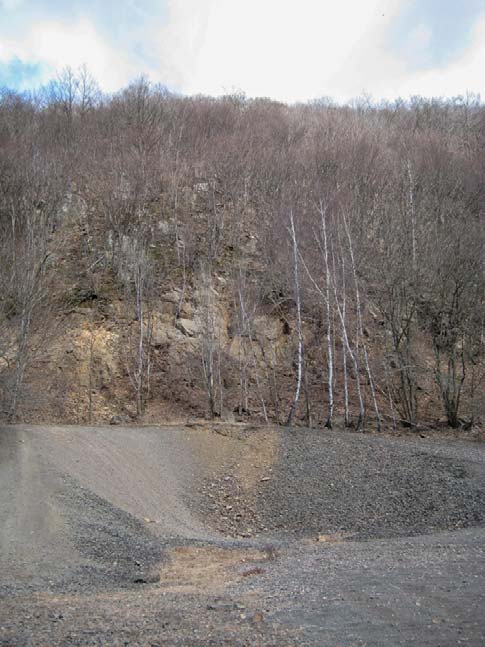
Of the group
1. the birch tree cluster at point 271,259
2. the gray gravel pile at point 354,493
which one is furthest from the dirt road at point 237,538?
the birch tree cluster at point 271,259

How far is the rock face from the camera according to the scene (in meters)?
23.0

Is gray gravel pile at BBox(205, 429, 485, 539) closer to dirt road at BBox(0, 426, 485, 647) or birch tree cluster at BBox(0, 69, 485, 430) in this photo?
dirt road at BBox(0, 426, 485, 647)

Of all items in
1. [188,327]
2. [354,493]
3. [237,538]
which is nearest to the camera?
[237,538]

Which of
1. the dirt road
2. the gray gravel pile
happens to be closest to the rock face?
the dirt road

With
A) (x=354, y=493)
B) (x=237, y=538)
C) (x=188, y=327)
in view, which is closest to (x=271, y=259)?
(x=188, y=327)

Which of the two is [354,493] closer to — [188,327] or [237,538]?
[237,538]

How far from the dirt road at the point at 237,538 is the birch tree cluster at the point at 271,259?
4462 mm

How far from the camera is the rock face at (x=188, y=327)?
23016mm

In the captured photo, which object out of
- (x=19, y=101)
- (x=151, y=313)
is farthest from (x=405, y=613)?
(x=19, y=101)

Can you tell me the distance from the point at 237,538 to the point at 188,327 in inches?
499

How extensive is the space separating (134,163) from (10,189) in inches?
252

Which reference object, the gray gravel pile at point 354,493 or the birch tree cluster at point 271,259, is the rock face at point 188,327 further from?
the gray gravel pile at point 354,493

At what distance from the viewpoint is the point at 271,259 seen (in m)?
25.2

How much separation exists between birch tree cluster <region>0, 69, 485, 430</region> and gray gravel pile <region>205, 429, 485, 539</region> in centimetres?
393
